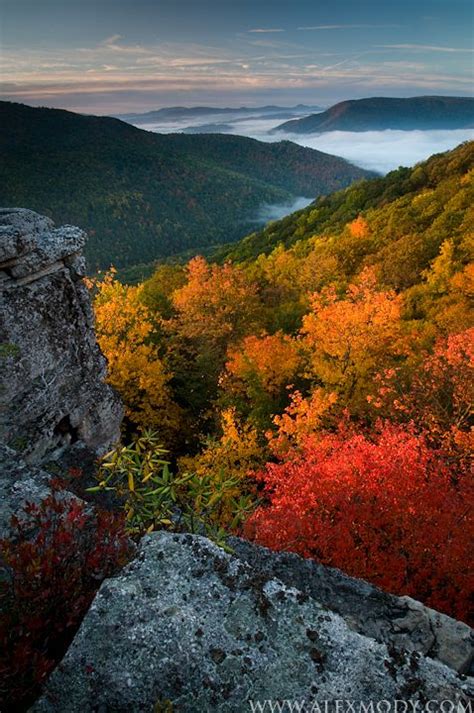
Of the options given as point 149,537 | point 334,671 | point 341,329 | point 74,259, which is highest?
point 74,259

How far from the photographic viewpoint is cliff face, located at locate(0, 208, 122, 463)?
11836 millimetres

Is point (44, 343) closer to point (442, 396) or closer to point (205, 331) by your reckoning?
point (442, 396)

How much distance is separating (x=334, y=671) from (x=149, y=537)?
273 centimetres

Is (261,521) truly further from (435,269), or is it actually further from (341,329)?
(435,269)

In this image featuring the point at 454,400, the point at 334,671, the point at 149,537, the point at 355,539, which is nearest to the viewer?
the point at 334,671

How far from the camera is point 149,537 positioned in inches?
238

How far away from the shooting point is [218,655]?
483 cm

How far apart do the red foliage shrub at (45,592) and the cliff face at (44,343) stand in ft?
22.1

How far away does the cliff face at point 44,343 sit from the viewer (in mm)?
11836

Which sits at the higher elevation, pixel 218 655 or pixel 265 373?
pixel 218 655

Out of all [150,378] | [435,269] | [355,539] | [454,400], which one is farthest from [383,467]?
[435,269]

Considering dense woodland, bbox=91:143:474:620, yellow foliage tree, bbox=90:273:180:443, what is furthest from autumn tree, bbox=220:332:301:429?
yellow foliage tree, bbox=90:273:180:443

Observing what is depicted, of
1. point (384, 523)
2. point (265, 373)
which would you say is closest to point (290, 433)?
point (265, 373)

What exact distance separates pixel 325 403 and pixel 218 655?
19.5 meters
